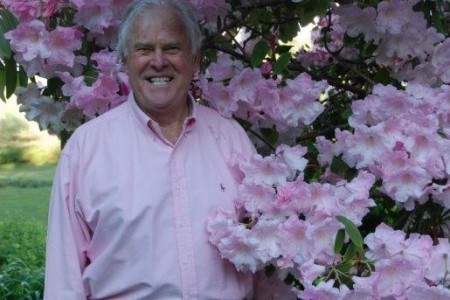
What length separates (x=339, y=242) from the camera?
2090mm

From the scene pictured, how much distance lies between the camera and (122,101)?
8.17ft

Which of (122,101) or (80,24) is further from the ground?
(80,24)

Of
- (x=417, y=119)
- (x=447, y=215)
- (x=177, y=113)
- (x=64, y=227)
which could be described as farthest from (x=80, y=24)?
(x=447, y=215)

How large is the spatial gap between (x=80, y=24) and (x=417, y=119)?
3.02 feet

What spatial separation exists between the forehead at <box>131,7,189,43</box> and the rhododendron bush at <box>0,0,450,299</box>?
24cm

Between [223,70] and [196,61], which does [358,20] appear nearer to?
[223,70]

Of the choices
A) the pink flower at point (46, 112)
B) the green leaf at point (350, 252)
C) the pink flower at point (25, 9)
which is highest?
the pink flower at point (25, 9)

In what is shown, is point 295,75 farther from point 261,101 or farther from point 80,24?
point 80,24

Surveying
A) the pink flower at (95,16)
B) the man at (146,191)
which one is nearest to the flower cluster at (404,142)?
the man at (146,191)

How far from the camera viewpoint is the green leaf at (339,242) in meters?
2.09

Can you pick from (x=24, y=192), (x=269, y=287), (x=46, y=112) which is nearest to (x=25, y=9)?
(x=46, y=112)

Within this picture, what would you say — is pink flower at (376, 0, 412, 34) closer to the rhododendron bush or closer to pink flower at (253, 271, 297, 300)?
the rhododendron bush

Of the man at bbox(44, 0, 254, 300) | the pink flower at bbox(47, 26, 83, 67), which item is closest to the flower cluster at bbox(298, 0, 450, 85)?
the man at bbox(44, 0, 254, 300)

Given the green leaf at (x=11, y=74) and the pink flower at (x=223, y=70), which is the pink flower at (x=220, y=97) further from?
Answer: the green leaf at (x=11, y=74)
